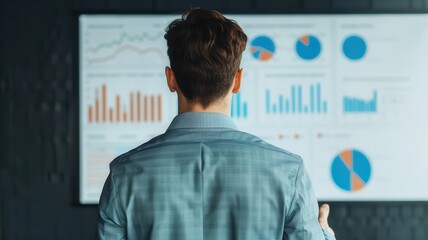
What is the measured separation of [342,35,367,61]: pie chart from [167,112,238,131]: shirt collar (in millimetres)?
1800

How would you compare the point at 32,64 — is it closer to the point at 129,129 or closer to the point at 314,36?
the point at 129,129

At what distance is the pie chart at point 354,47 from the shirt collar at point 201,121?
180 cm

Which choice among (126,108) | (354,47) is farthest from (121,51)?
(354,47)

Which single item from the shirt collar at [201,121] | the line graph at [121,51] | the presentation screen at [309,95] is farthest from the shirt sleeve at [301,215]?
the line graph at [121,51]

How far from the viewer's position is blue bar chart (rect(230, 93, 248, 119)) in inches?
113

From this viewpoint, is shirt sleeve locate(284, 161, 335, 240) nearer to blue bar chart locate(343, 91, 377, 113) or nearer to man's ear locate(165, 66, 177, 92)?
man's ear locate(165, 66, 177, 92)

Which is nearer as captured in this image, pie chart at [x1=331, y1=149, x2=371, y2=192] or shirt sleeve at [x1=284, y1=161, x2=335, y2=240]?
shirt sleeve at [x1=284, y1=161, x2=335, y2=240]

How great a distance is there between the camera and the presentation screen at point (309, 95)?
2.86m

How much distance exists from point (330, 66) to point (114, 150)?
3.45ft

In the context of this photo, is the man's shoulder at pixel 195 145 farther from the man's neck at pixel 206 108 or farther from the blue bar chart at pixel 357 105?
the blue bar chart at pixel 357 105

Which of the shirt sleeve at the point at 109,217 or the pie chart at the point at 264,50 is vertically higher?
the pie chart at the point at 264,50

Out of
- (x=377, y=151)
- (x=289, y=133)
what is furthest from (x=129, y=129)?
(x=377, y=151)

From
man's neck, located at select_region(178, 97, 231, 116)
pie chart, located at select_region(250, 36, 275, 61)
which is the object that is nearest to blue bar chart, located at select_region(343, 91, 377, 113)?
→ pie chart, located at select_region(250, 36, 275, 61)

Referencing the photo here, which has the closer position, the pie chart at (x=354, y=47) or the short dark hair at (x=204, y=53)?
the short dark hair at (x=204, y=53)
